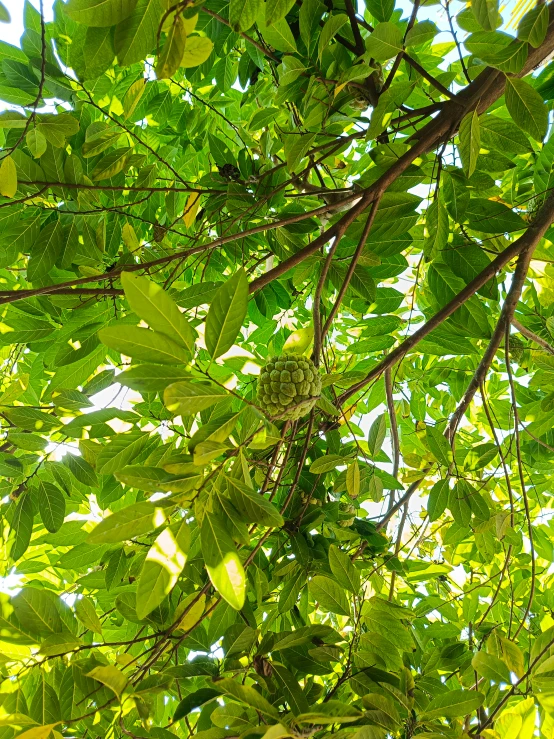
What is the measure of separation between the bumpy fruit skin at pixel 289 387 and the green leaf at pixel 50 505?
974mm

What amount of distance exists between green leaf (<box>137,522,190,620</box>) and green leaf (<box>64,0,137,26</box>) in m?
1.00

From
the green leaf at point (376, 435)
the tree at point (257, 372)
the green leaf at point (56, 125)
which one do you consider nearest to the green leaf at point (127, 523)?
the tree at point (257, 372)

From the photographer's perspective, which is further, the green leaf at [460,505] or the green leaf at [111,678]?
the green leaf at [460,505]

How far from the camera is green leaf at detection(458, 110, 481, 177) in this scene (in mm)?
1418

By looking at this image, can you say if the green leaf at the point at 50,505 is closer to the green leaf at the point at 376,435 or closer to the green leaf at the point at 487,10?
the green leaf at the point at 376,435

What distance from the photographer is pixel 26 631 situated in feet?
4.06

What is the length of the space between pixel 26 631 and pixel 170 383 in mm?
719

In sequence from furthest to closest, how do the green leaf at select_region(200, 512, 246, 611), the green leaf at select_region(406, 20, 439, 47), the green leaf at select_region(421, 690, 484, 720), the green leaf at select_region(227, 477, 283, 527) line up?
the green leaf at select_region(406, 20, 439, 47) < the green leaf at select_region(421, 690, 484, 720) < the green leaf at select_region(227, 477, 283, 527) < the green leaf at select_region(200, 512, 246, 611)

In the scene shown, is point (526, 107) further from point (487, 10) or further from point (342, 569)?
point (342, 569)

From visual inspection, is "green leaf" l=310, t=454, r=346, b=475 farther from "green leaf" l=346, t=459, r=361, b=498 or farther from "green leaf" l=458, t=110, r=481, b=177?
"green leaf" l=458, t=110, r=481, b=177

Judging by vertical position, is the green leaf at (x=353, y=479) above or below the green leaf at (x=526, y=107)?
below

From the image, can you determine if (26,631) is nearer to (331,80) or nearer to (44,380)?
(331,80)

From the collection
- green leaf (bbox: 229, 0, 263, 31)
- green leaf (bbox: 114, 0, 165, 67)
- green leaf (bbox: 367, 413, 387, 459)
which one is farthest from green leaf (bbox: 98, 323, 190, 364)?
green leaf (bbox: 367, 413, 387, 459)

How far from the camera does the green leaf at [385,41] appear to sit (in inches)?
53.4
